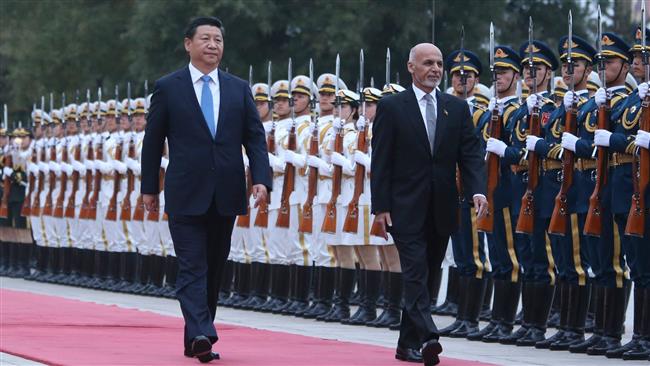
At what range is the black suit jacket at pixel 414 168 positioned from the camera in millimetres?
10273

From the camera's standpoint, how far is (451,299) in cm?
1561

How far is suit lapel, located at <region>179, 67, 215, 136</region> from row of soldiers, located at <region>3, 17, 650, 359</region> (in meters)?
1.58

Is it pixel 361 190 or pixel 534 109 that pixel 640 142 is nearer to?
pixel 534 109

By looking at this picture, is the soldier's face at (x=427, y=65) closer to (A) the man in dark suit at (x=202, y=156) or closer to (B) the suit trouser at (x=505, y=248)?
(A) the man in dark suit at (x=202, y=156)

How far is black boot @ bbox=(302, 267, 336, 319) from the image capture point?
50.9ft

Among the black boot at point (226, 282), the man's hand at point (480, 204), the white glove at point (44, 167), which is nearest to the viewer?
the man's hand at point (480, 204)

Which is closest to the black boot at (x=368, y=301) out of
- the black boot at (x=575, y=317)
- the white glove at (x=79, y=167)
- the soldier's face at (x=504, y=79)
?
the soldier's face at (x=504, y=79)

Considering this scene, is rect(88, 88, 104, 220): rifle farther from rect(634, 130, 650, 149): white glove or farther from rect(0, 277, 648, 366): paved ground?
rect(634, 130, 650, 149): white glove

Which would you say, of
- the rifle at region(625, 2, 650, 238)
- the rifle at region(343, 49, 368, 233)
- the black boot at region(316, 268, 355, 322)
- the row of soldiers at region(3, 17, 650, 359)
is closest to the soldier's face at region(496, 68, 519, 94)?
the row of soldiers at region(3, 17, 650, 359)

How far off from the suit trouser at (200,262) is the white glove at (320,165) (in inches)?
193

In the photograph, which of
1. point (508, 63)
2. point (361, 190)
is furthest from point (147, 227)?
point (508, 63)

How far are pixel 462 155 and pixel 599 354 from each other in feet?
6.16

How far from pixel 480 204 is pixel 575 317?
2.09 m

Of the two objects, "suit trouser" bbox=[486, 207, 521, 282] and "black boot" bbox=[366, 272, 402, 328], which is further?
"black boot" bbox=[366, 272, 402, 328]
